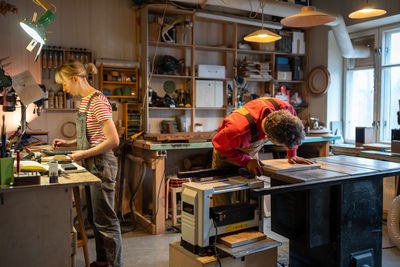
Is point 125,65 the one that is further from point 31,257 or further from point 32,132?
point 31,257

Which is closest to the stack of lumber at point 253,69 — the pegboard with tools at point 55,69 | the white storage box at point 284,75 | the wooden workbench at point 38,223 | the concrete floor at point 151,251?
the white storage box at point 284,75

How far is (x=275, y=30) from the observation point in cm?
548

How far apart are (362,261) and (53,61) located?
368 cm

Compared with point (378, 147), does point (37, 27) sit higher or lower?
higher

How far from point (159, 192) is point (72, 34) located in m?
2.18

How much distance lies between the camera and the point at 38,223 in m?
2.00

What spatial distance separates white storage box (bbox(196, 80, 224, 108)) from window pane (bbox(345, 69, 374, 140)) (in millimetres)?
2142

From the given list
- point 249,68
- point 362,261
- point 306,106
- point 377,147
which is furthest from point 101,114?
point 306,106

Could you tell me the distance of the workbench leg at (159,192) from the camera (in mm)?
3768

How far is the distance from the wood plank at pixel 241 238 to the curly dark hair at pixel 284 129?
1.75ft

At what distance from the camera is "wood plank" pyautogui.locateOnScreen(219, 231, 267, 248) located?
1.80 metres

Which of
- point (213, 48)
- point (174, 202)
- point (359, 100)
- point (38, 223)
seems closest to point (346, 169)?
point (38, 223)

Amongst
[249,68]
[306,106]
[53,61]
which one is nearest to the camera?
[53,61]

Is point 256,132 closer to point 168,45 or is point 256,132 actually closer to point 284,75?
point 168,45
